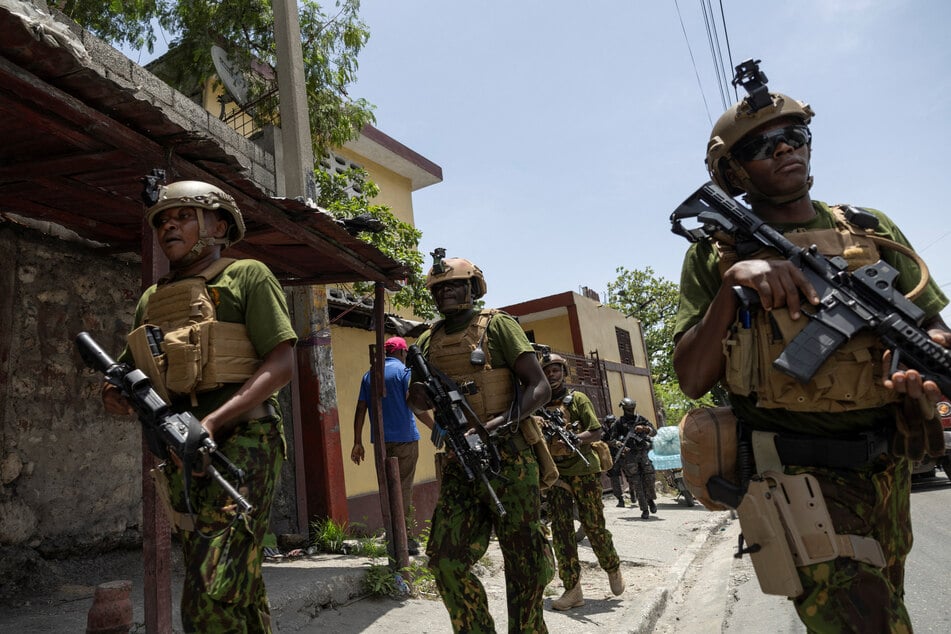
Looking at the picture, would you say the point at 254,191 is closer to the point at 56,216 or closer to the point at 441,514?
the point at 56,216

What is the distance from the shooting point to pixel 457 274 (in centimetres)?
378

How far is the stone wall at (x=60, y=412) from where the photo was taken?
14.5 feet

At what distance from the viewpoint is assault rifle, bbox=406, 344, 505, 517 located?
3.28m

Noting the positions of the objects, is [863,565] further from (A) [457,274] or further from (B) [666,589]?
(B) [666,589]

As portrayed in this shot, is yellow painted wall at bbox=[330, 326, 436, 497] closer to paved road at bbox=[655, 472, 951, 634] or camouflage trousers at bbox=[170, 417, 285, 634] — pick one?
paved road at bbox=[655, 472, 951, 634]

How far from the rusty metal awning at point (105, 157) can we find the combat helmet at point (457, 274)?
1.10 meters

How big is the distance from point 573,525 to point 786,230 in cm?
360

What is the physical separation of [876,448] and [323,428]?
5152 millimetres

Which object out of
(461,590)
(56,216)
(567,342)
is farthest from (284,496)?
(567,342)

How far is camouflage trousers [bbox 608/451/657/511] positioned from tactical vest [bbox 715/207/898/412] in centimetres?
892

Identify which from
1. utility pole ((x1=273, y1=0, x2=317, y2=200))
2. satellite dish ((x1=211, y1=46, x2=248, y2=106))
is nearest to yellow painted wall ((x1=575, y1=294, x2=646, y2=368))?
satellite dish ((x1=211, y1=46, x2=248, y2=106))

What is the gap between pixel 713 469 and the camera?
6.57 feet

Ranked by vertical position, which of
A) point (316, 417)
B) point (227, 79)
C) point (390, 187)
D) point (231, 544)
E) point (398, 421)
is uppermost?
point (390, 187)

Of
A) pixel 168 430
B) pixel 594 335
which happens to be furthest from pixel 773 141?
pixel 594 335
